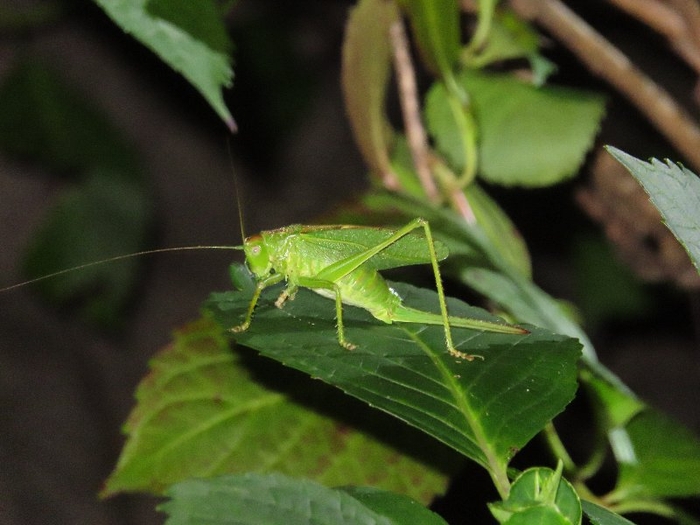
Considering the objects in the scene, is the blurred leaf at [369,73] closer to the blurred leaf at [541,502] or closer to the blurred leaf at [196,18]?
the blurred leaf at [196,18]

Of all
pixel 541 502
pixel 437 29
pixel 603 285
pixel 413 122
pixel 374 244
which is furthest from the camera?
pixel 603 285

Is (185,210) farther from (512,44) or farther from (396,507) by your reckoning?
(396,507)

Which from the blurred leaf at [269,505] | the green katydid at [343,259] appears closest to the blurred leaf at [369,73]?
the green katydid at [343,259]

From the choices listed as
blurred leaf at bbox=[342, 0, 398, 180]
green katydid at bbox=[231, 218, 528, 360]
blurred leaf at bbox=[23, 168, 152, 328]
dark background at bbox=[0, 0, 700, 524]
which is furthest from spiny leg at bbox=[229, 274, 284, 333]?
blurred leaf at bbox=[23, 168, 152, 328]

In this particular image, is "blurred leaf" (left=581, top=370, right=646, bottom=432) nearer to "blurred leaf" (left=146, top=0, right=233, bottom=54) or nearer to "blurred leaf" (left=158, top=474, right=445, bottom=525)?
"blurred leaf" (left=158, top=474, right=445, bottom=525)

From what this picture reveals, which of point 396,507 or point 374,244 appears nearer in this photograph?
point 396,507

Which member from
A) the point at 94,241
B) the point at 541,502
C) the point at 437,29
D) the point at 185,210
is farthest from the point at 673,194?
the point at 185,210

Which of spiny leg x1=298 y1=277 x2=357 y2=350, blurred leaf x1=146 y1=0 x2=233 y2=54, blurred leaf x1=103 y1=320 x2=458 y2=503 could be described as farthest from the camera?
blurred leaf x1=103 y1=320 x2=458 y2=503
